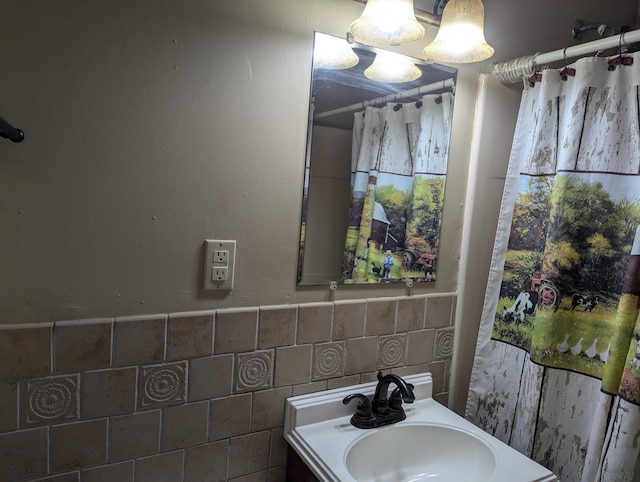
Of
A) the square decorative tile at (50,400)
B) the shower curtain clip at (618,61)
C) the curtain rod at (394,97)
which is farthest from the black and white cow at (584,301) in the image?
the square decorative tile at (50,400)

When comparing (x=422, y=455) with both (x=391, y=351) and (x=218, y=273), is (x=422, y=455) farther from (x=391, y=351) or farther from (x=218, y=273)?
(x=218, y=273)

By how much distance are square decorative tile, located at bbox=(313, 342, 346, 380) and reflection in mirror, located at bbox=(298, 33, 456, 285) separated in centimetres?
19

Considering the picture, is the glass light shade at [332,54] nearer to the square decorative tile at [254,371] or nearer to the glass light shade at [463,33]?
the glass light shade at [463,33]

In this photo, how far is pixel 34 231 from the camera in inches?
35.9

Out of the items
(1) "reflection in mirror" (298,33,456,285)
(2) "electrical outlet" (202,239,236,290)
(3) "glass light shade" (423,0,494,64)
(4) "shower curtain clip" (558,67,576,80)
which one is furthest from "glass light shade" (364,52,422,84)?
(2) "electrical outlet" (202,239,236,290)

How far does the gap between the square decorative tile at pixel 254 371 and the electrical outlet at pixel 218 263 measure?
195 millimetres

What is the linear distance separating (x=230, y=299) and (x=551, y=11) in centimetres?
144

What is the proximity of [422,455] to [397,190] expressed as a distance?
2.55 feet

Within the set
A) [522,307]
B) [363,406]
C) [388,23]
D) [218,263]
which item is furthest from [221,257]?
[522,307]

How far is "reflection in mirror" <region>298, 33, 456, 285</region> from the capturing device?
122 centimetres

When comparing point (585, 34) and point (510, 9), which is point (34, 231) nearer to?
point (510, 9)

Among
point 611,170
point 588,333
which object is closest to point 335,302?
point 588,333

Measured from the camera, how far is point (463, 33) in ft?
3.72

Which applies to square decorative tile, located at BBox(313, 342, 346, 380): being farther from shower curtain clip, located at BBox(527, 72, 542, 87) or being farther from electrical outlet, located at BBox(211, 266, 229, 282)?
shower curtain clip, located at BBox(527, 72, 542, 87)
